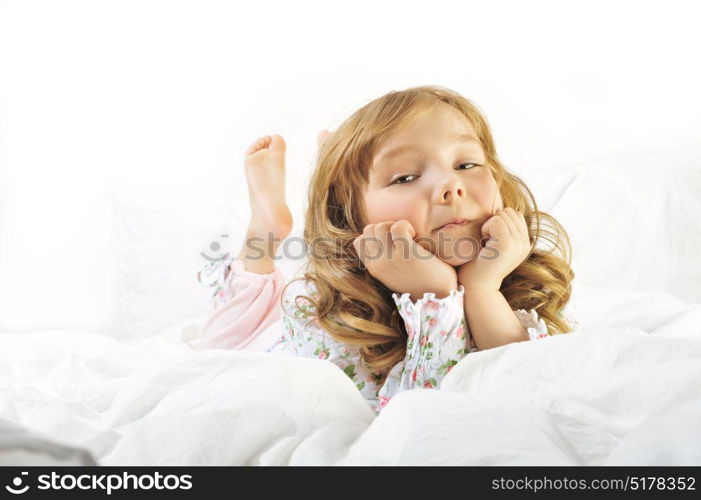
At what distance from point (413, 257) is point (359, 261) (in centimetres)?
17

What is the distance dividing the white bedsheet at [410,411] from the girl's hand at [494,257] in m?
0.20

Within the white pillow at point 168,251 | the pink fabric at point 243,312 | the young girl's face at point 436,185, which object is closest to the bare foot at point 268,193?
the pink fabric at point 243,312

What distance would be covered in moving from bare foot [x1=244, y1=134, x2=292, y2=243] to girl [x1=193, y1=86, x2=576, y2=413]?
0.92 ft

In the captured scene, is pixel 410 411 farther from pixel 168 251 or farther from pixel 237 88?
pixel 237 88

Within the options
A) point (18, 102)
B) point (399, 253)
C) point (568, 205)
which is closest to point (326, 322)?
point (399, 253)

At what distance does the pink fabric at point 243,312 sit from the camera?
1520 mm

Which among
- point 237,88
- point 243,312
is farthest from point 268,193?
point 237,88

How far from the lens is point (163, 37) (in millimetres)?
2160

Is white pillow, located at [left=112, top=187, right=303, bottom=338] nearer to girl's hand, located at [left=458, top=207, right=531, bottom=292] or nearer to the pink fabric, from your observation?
the pink fabric

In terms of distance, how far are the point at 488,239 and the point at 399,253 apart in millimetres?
158

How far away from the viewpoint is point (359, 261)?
116cm

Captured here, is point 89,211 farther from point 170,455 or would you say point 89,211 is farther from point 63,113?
point 170,455

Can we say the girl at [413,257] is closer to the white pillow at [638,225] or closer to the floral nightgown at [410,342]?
the floral nightgown at [410,342]

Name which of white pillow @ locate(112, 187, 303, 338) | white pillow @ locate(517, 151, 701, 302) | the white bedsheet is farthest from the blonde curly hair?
white pillow @ locate(112, 187, 303, 338)
